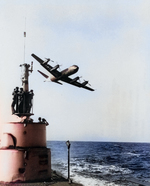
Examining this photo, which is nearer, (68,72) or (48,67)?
(68,72)

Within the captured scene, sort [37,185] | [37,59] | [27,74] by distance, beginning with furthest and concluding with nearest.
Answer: [37,59], [27,74], [37,185]

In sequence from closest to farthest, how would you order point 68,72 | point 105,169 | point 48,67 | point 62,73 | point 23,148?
point 23,148
point 68,72
point 48,67
point 62,73
point 105,169

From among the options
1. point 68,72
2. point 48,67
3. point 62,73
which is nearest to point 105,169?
point 62,73

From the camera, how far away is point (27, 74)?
19.0 m

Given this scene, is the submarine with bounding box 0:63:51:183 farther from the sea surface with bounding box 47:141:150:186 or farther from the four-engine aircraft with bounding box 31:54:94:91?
the sea surface with bounding box 47:141:150:186

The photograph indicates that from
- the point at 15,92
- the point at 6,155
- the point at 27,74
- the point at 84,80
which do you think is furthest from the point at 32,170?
the point at 84,80

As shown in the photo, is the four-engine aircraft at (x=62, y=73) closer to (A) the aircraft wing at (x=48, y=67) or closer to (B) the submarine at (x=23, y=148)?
(A) the aircraft wing at (x=48, y=67)

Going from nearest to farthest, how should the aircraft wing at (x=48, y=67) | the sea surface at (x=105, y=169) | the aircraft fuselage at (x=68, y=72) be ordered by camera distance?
the aircraft fuselage at (x=68, y=72) → the aircraft wing at (x=48, y=67) → the sea surface at (x=105, y=169)

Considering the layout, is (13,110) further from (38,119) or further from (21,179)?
(21,179)

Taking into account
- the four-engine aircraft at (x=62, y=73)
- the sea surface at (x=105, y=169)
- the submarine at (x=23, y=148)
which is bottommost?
the sea surface at (x=105, y=169)

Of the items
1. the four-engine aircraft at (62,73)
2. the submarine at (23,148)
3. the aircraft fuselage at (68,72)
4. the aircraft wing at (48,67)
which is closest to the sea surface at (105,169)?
the four-engine aircraft at (62,73)

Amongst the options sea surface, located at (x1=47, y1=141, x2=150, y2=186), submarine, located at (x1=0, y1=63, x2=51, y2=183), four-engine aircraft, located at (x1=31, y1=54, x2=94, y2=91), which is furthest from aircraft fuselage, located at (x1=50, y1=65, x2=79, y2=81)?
sea surface, located at (x1=47, y1=141, x2=150, y2=186)

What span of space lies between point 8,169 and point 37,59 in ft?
48.8

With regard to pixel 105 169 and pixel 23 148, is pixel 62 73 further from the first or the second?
pixel 105 169
